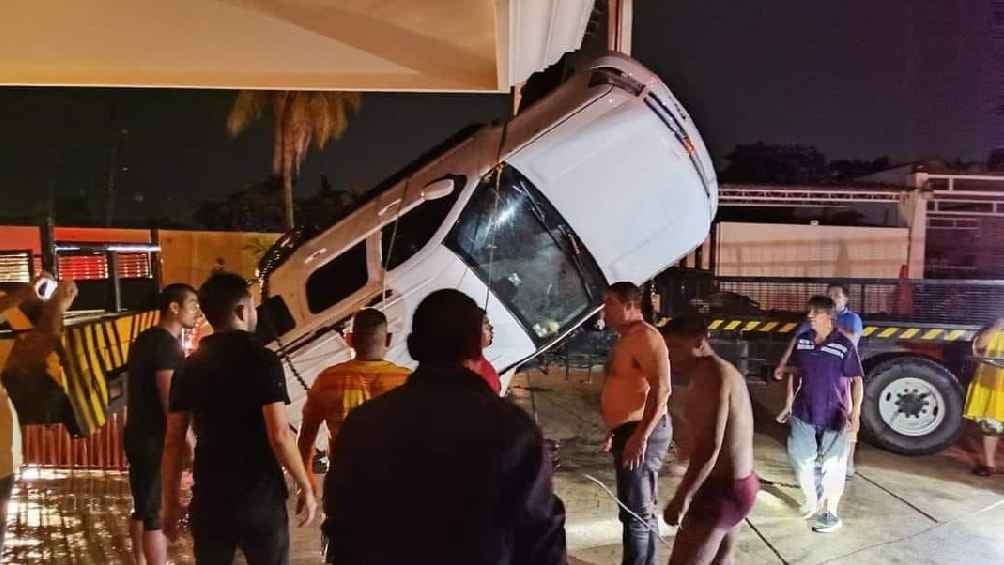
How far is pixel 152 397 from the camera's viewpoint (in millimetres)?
3930

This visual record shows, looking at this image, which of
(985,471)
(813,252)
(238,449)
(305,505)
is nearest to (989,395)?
(985,471)

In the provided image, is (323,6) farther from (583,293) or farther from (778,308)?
(778,308)

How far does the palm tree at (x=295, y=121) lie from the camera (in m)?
23.7

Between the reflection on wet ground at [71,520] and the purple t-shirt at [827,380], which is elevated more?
the purple t-shirt at [827,380]

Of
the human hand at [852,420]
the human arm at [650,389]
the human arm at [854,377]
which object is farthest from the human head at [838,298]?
the human arm at [650,389]

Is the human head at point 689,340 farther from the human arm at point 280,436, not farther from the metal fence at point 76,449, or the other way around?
the metal fence at point 76,449

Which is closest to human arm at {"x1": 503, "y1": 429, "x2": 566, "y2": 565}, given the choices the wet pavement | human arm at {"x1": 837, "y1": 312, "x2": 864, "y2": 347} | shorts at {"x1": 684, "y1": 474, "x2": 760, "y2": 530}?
shorts at {"x1": 684, "y1": 474, "x2": 760, "y2": 530}

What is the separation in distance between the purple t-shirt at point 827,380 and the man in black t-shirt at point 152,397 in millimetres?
4105

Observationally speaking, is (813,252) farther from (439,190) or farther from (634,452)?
(634,452)

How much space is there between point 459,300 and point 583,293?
148 inches

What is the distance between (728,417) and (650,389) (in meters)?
0.67

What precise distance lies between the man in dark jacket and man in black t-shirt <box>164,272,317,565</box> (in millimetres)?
1218

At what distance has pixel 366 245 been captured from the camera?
5449 mm

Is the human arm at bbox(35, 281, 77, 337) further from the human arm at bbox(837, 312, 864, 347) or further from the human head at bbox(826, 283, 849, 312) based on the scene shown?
the human head at bbox(826, 283, 849, 312)
